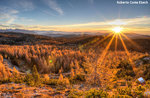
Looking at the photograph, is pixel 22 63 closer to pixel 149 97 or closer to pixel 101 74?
pixel 101 74

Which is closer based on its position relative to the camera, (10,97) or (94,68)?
(10,97)

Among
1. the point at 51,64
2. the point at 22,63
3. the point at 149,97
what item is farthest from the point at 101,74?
the point at 22,63

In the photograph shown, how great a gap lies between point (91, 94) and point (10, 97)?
211 cm

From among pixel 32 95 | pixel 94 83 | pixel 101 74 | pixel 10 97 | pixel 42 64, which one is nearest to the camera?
pixel 10 97

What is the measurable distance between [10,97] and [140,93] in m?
3.51

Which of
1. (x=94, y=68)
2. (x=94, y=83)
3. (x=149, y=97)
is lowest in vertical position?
(x=94, y=83)

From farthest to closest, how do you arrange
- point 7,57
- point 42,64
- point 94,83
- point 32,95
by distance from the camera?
1. point 7,57
2. point 42,64
3. point 94,83
4. point 32,95

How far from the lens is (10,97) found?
8.38 feet

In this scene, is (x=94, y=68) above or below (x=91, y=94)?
above

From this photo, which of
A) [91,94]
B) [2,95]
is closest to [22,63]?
[2,95]

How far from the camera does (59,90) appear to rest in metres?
3.32

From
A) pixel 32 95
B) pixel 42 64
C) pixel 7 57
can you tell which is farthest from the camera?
pixel 7 57

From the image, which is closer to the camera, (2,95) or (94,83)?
(2,95)

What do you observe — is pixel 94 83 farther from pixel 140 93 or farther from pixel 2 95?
pixel 2 95
